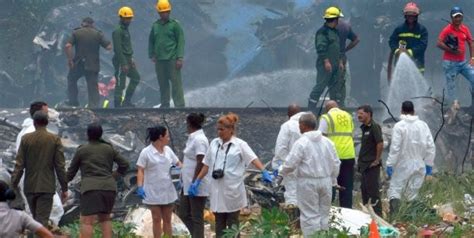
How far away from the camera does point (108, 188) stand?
12.6 metres

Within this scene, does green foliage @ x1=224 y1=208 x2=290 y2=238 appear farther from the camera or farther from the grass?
the grass

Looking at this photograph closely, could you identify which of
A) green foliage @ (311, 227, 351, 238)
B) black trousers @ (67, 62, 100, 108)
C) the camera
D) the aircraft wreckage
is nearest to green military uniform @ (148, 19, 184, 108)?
the aircraft wreckage

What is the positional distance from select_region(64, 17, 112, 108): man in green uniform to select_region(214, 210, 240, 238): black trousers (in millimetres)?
8468

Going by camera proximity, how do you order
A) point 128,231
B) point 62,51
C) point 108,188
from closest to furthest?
point 108,188 → point 128,231 → point 62,51

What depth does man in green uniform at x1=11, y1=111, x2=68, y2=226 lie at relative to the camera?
1287cm

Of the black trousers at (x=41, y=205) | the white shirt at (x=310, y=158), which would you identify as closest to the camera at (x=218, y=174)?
the white shirt at (x=310, y=158)

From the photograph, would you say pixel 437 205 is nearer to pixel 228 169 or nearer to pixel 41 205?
pixel 228 169

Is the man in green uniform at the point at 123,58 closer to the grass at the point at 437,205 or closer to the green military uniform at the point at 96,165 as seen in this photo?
the grass at the point at 437,205

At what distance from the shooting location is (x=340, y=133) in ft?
49.9

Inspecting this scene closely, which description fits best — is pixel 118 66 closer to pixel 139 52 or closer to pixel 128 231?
pixel 128 231

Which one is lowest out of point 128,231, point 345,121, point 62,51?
point 128,231

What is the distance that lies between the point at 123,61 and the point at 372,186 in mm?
6856

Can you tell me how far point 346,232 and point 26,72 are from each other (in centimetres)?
1843

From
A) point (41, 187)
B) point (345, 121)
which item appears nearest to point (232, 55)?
point (345, 121)
